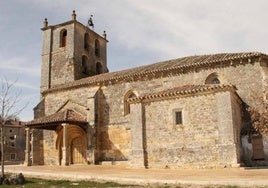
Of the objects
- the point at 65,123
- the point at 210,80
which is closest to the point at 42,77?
the point at 65,123

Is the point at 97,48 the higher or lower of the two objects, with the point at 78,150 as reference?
higher

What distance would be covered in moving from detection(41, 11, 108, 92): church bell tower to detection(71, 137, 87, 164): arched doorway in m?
6.64

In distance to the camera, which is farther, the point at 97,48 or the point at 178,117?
the point at 97,48

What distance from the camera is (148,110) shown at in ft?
62.0

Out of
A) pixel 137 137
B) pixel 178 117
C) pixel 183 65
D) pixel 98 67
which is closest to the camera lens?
pixel 178 117

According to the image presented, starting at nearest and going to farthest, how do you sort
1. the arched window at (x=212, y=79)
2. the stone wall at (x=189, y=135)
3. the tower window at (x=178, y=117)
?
the stone wall at (x=189, y=135) → the tower window at (x=178, y=117) → the arched window at (x=212, y=79)

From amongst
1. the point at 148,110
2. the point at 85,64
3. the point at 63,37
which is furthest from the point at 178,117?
the point at 63,37

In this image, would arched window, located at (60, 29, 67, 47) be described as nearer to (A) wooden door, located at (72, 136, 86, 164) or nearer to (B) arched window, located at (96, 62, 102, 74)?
(B) arched window, located at (96, 62, 102, 74)

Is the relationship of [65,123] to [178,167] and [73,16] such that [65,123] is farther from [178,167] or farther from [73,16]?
[73,16]

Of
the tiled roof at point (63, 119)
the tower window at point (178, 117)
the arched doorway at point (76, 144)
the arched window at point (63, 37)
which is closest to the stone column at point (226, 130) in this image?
the tower window at point (178, 117)

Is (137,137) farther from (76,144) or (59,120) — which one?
(76,144)

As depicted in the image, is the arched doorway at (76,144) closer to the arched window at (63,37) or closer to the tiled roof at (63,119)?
the tiled roof at (63,119)

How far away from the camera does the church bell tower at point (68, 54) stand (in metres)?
30.3

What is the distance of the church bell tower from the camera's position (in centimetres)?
3033
